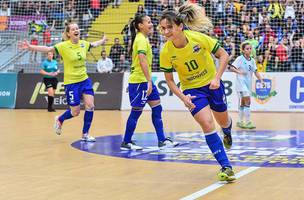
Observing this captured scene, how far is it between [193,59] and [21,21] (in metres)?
21.6

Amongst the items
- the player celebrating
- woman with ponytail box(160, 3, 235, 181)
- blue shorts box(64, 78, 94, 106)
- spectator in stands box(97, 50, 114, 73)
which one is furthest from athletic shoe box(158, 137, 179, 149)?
spectator in stands box(97, 50, 114, 73)

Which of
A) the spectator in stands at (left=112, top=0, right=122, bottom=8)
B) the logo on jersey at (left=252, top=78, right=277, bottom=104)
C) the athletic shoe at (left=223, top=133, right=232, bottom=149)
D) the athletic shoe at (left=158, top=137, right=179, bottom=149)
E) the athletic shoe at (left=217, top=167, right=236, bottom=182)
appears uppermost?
the spectator in stands at (left=112, top=0, right=122, bottom=8)

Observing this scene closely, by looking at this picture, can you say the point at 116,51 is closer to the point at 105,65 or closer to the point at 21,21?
the point at 105,65

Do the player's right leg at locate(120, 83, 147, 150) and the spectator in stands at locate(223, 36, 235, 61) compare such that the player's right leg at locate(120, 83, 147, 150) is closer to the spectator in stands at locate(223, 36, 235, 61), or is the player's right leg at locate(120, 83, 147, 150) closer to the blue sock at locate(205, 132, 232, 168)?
the blue sock at locate(205, 132, 232, 168)

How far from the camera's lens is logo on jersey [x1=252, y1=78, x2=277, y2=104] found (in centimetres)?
2053

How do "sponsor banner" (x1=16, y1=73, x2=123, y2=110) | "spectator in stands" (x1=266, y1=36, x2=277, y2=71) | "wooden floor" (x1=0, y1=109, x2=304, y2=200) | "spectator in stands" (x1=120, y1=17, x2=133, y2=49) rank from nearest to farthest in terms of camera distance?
"wooden floor" (x1=0, y1=109, x2=304, y2=200), "sponsor banner" (x1=16, y1=73, x2=123, y2=110), "spectator in stands" (x1=266, y1=36, x2=277, y2=71), "spectator in stands" (x1=120, y1=17, x2=133, y2=49)

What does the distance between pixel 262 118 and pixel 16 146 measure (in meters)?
8.60

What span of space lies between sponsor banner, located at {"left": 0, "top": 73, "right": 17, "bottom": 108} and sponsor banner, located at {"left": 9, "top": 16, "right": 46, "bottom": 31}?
5.08m

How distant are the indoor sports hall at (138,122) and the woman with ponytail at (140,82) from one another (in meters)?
0.27

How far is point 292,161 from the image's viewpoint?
29.5 ft

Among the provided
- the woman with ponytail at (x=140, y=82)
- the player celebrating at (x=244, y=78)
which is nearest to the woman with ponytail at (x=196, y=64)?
the woman with ponytail at (x=140, y=82)

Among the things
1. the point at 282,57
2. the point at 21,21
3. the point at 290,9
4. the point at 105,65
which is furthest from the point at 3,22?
the point at 282,57

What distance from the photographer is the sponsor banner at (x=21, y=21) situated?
27984 millimetres

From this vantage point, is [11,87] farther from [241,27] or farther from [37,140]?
[37,140]
